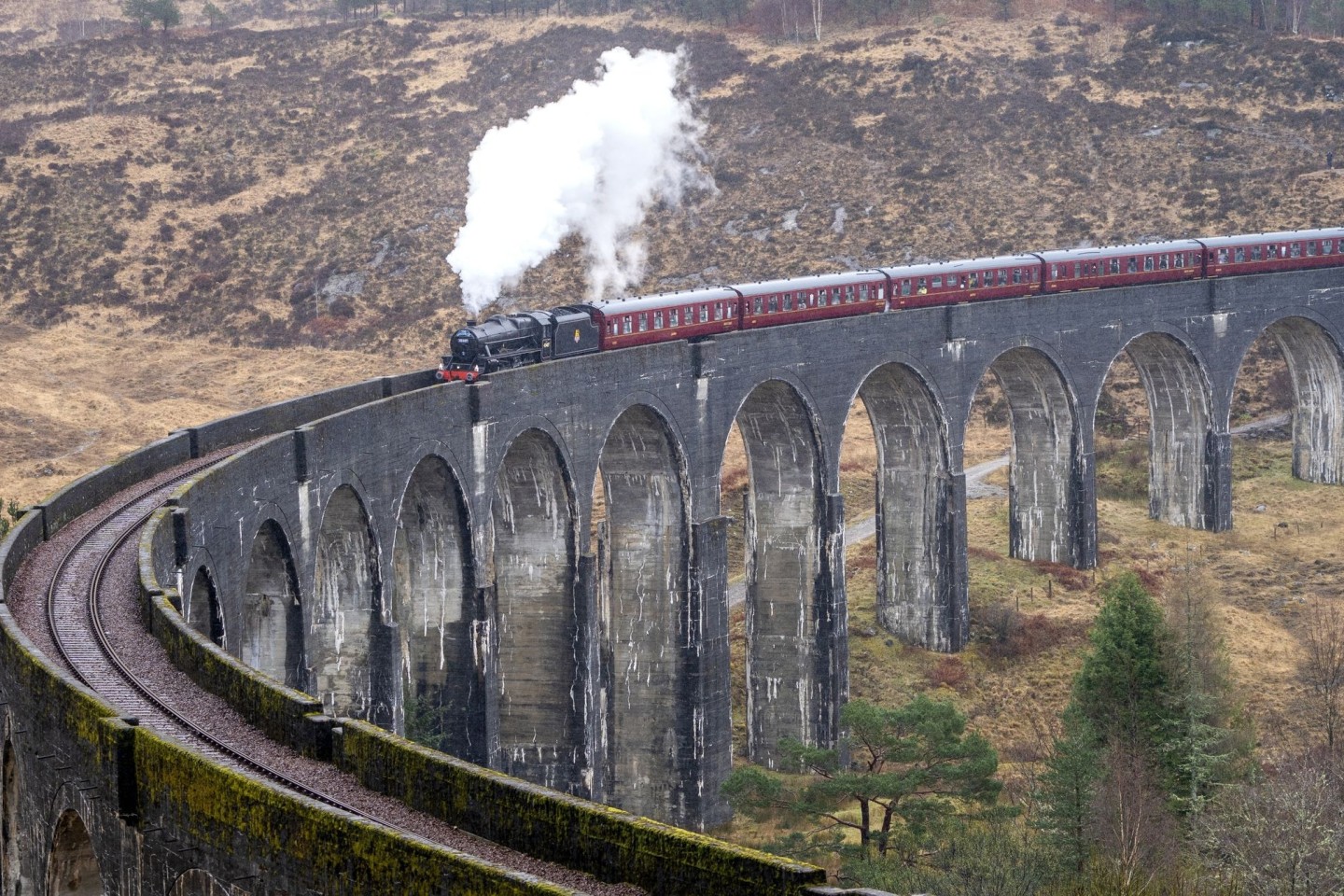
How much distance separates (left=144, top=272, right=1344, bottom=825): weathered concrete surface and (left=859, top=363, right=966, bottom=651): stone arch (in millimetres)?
67

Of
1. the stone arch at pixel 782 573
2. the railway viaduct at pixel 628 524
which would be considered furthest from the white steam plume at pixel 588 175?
the stone arch at pixel 782 573

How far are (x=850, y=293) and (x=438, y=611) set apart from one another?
18.8 m

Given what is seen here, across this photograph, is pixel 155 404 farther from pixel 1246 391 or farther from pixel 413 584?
pixel 1246 391

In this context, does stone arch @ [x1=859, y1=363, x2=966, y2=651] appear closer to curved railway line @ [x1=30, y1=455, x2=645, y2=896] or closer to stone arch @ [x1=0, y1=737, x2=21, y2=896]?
curved railway line @ [x1=30, y1=455, x2=645, y2=896]

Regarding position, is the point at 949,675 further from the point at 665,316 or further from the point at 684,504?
the point at 665,316

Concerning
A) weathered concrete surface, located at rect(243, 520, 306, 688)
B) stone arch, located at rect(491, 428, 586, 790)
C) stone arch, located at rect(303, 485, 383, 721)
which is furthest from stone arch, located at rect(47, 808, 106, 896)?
stone arch, located at rect(491, 428, 586, 790)

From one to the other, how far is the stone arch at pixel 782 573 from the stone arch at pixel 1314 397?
24640 mm

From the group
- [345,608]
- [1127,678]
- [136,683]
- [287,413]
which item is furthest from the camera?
[1127,678]

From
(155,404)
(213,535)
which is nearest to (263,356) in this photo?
(155,404)

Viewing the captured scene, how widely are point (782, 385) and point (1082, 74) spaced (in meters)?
57.9

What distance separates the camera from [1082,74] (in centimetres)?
10481

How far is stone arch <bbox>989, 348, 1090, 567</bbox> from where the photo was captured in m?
62.6

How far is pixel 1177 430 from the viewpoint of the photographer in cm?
6775

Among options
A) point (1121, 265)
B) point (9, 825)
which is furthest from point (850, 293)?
point (9, 825)
